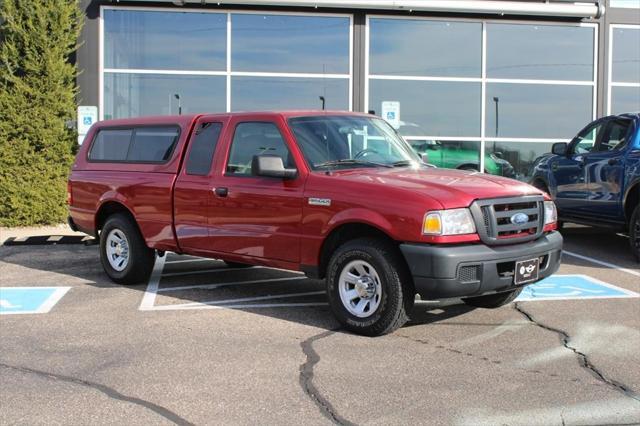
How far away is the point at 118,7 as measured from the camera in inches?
587

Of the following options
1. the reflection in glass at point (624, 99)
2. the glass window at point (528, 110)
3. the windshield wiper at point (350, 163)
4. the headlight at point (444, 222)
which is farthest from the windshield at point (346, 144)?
the reflection in glass at point (624, 99)

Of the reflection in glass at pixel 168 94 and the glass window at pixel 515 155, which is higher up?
the reflection in glass at pixel 168 94

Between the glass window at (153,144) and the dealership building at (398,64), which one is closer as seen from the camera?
the glass window at (153,144)

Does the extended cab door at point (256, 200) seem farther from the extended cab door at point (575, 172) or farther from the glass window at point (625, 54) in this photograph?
the glass window at point (625, 54)

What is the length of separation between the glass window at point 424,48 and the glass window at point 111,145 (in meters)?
8.30

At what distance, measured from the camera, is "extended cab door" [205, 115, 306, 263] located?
6.23 meters

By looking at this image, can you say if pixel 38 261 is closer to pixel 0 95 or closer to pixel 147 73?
pixel 0 95

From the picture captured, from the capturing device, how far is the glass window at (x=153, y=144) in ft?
24.7

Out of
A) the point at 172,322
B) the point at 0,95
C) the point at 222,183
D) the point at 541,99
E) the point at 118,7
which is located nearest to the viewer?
the point at 172,322

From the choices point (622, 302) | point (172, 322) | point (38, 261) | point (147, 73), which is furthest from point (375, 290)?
point (147, 73)

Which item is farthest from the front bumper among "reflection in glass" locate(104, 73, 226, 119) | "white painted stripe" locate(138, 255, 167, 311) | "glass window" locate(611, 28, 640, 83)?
"glass window" locate(611, 28, 640, 83)

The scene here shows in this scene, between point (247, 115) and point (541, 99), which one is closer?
point (247, 115)

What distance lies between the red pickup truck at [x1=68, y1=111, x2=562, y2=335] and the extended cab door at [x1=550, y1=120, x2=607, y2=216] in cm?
438

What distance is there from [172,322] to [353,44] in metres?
10.5
